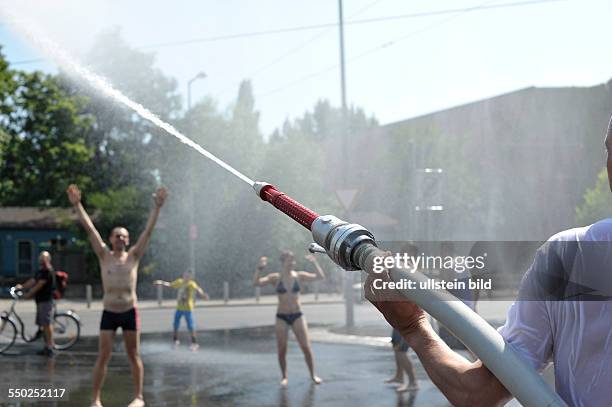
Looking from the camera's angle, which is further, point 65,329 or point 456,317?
point 65,329

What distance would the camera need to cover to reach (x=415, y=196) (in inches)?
516

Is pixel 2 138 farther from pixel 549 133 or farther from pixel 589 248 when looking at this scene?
pixel 549 133

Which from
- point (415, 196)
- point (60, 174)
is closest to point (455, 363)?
point (415, 196)

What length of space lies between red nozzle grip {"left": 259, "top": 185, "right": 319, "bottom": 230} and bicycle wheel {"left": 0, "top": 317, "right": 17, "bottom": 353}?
42.0 ft

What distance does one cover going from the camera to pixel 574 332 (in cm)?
149

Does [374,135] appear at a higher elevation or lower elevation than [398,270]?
higher

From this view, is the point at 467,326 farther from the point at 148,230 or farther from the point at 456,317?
the point at 148,230

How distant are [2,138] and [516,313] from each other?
22418 millimetres

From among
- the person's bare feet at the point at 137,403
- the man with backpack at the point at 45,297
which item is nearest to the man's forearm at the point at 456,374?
the person's bare feet at the point at 137,403

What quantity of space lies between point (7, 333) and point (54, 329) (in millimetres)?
977

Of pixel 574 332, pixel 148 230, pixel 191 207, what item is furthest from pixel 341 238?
pixel 191 207

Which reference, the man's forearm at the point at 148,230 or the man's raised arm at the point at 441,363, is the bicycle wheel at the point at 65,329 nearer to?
the man's forearm at the point at 148,230

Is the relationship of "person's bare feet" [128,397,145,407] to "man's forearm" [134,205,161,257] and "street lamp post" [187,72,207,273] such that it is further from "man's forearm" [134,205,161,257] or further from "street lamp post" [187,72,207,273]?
"street lamp post" [187,72,207,273]

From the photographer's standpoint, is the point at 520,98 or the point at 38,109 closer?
the point at 38,109
